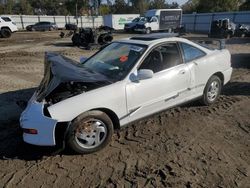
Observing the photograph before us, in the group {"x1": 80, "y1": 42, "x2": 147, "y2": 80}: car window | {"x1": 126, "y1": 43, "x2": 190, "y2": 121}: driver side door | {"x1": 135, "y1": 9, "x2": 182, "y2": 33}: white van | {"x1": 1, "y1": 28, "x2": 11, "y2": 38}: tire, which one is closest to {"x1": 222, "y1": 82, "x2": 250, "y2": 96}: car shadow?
{"x1": 126, "y1": 43, "x2": 190, "y2": 121}: driver side door

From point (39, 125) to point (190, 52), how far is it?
10.2 feet

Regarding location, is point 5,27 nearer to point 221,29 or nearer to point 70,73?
point 221,29

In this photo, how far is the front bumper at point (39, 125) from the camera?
3.46m

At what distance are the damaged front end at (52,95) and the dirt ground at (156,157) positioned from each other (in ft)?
1.38

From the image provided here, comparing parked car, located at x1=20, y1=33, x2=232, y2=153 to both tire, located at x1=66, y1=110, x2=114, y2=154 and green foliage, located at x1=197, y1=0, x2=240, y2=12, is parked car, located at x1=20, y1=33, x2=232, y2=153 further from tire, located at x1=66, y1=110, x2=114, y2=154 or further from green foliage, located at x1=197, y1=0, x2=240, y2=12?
green foliage, located at x1=197, y1=0, x2=240, y2=12

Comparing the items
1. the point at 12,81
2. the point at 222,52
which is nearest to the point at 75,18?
the point at 12,81

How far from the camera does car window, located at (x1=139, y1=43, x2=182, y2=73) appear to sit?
4.46 metres

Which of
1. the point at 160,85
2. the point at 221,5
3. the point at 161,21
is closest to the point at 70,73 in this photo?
the point at 160,85

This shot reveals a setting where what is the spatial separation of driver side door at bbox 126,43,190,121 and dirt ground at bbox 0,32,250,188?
1.52 ft

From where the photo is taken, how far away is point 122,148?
158 inches

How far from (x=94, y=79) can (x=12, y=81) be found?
17.0ft

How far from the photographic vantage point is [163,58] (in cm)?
468

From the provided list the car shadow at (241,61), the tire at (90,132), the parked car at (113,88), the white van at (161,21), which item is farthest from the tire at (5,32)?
the tire at (90,132)

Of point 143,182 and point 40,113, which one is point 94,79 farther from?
point 143,182
